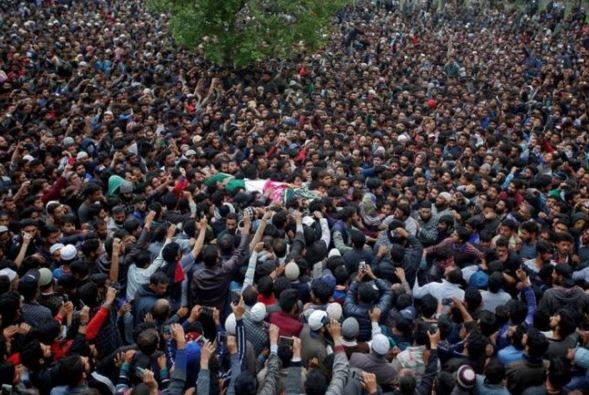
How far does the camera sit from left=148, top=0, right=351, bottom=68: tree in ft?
48.8

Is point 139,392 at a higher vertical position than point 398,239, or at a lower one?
higher

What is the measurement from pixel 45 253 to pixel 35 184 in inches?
68.1

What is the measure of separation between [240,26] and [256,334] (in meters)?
12.8

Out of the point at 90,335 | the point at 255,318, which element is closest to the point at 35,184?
the point at 90,335

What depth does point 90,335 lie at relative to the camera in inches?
167

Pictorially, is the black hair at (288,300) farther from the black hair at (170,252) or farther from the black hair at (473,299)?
the black hair at (473,299)

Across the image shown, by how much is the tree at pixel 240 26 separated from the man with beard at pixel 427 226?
9190 millimetres

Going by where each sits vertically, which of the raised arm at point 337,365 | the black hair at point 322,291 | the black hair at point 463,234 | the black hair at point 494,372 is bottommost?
the black hair at point 463,234

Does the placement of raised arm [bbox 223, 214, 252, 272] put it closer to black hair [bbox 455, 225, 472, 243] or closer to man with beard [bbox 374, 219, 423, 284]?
man with beard [bbox 374, 219, 423, 284]

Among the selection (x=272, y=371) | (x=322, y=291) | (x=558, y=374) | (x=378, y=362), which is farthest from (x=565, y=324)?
(x=272, y=371)

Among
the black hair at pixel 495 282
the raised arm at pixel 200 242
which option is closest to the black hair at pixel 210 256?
the raised arm at pixel 200 242

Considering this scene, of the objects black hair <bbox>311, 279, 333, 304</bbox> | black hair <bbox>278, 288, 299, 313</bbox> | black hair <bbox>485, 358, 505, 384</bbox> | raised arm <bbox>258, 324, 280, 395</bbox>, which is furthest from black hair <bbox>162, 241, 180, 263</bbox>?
black hair <bbox>485, 358, 505, 384</bbox>

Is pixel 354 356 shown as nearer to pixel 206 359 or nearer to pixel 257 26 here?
pixel 206 359

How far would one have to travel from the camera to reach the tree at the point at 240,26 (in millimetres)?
14875
